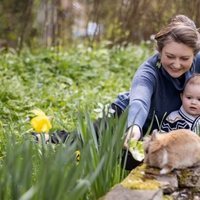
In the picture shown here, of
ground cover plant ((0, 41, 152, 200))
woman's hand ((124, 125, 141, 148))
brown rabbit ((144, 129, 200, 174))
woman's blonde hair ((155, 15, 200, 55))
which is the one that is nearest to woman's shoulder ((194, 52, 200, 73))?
woman's blonde hair ((155, 15, 200, 55))

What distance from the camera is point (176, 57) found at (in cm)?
321

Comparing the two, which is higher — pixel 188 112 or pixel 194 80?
pixel 194 80

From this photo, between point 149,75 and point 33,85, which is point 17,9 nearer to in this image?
point 33,85

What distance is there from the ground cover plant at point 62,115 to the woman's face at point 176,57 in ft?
1.95

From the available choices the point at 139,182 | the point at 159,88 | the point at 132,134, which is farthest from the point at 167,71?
the point at 139,182

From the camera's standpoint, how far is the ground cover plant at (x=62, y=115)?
1.79 meters

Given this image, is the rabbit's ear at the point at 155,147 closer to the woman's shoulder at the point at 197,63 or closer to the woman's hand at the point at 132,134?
the woman's hand at the point at 132,134

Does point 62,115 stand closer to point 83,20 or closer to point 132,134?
point 132,134

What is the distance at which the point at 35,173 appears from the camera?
224 centimetres

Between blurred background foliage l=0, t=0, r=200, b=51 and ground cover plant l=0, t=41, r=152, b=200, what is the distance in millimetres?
316

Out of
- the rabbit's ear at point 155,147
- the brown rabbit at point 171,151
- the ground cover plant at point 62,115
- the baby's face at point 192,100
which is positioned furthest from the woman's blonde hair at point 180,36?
the rabbit's ear at point 155,147

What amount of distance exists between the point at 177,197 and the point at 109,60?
5187mm

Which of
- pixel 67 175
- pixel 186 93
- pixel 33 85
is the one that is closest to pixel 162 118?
pixel 186 93

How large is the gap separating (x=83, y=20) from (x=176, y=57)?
596cm
